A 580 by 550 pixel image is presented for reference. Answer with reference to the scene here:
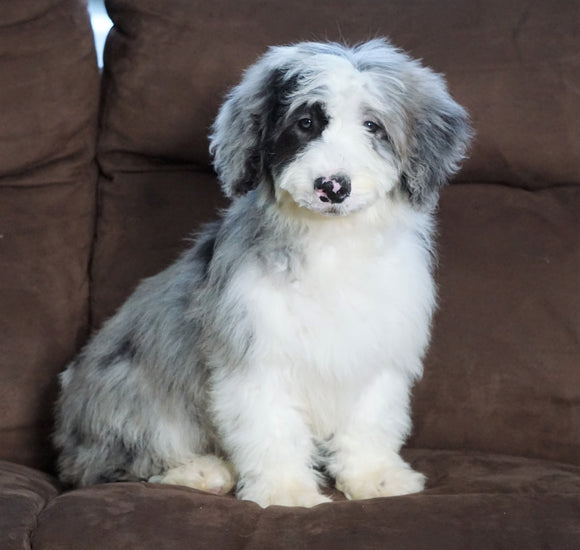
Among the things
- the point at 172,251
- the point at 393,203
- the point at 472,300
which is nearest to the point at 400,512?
the point at 393,203

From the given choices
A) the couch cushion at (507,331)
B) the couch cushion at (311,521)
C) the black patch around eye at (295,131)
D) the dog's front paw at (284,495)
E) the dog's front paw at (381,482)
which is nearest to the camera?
the couch cushion at (311,521)

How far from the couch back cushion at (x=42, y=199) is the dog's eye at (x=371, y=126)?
97cm

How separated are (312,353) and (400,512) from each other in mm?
380

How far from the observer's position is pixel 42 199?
2.71 metres

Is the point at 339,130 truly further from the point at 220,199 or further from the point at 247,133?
the point at 220,199

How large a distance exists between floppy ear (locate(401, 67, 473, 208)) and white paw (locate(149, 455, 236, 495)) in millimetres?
730

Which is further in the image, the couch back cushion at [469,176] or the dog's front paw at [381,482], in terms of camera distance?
the couch back cushion at [469,176]

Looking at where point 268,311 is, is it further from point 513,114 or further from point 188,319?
point 513,114

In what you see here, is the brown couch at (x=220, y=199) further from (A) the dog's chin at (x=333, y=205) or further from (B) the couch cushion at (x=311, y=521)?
(A) the dog's chin at (x=333, y=205)

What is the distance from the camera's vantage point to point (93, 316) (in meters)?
2.75

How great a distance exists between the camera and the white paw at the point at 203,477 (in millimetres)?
2303

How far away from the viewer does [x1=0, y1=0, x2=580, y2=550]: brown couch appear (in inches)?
101

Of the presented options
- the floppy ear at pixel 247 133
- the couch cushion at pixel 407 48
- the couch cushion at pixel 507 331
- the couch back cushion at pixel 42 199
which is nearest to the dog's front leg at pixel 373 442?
the couch cushion at pixel 507 331

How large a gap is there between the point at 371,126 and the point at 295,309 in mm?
409
